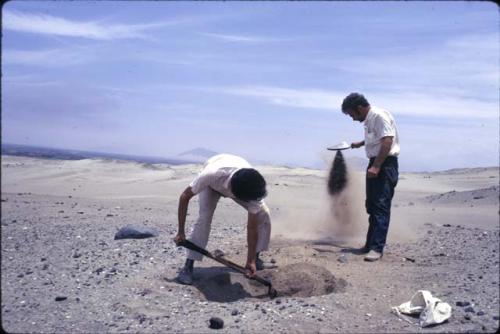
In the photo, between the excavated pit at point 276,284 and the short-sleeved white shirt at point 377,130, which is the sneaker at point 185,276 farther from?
the short-sleeved white shirt at point 377,130

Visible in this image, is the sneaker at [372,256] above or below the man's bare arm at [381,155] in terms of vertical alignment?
below

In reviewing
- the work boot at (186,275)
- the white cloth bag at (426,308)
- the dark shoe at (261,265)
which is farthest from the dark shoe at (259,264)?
the white cloth bag at (426,308)

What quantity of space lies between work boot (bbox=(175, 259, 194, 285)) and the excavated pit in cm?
10

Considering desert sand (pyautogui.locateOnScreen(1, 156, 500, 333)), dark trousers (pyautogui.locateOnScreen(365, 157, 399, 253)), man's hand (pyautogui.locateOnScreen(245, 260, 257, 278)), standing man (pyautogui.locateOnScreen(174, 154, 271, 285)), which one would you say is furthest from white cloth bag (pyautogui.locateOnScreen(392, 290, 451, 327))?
dark trousers (pyautogui.locateOnScreen(365, 157, 399, 253))

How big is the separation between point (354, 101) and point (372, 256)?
1.87 m

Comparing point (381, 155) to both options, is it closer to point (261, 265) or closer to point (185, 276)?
point (261, 265)

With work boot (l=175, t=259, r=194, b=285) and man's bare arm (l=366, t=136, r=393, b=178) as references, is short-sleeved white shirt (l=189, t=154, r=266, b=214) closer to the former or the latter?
work boot (l=175, t=259, r=194, b=285)

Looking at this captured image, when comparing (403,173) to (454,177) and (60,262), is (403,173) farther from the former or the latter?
(60,262)

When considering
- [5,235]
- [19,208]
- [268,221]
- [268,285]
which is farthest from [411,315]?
[19,208]

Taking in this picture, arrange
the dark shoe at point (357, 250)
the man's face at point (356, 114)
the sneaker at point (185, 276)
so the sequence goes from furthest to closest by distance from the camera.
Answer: the dark shoe at point (357, 250) → the man's face at point (356, 114) → the sneaker at point (185, 276)

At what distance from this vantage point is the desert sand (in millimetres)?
4113

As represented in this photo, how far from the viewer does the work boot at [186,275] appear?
5120mm

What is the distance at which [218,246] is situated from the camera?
6934mm

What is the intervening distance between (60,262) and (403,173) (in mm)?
20561
